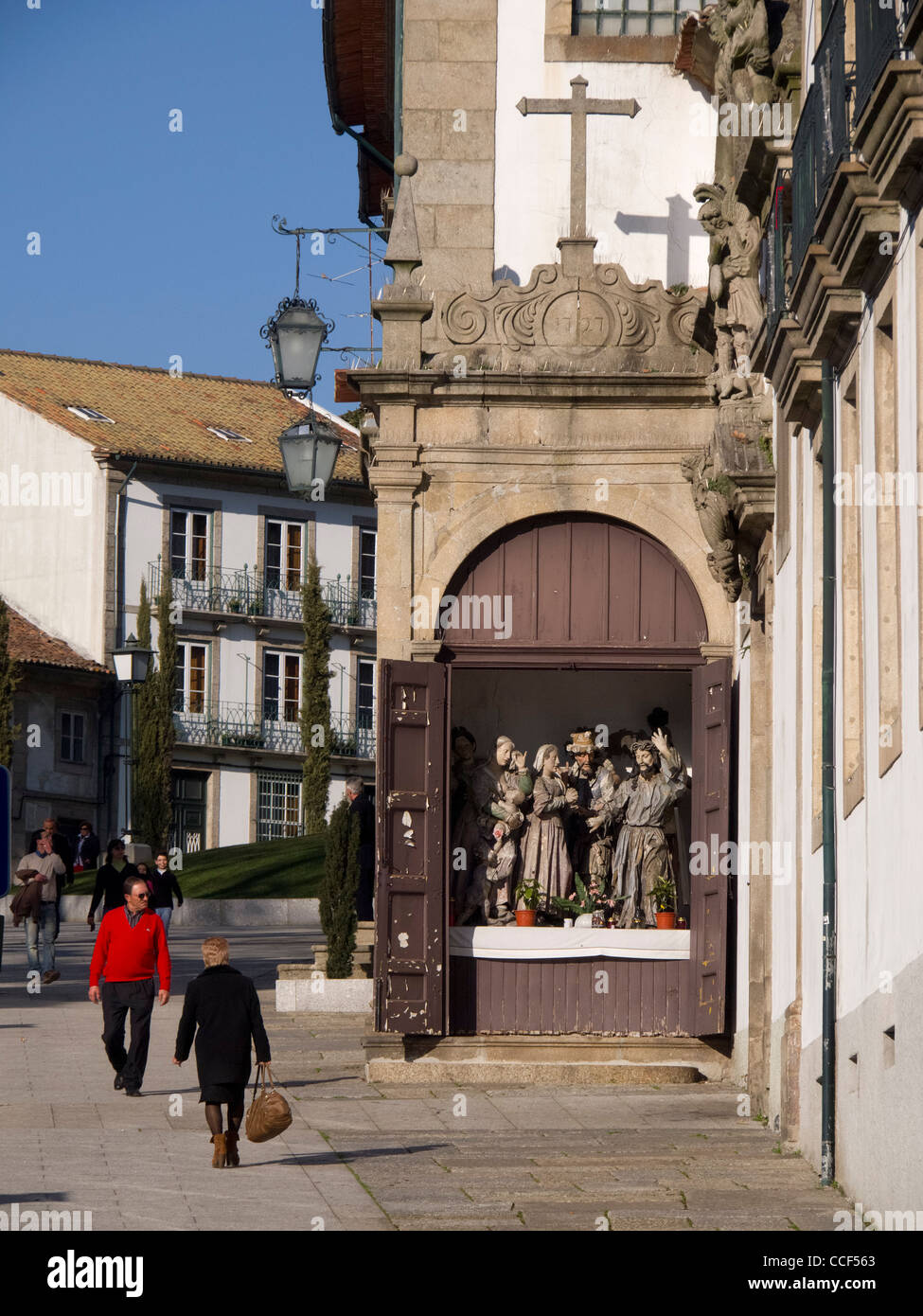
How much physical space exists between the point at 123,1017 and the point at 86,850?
41.5m

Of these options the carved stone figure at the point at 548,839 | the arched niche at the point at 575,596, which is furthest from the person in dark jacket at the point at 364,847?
the arched niche at the point at 575,596

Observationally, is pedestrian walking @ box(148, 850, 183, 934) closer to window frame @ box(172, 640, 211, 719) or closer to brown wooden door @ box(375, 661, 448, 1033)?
brown wooden door @ box(375, 661, 448, 1033)

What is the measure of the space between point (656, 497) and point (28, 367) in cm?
5536

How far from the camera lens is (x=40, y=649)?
64250 mm

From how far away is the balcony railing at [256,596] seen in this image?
66.6 metres

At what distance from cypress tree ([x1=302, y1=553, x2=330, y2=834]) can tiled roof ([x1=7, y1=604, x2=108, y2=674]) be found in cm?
597

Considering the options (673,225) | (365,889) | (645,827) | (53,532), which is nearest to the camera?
(645,827)

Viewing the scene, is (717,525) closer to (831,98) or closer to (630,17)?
(831,98)

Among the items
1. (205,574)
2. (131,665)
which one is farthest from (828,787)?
(205,574)

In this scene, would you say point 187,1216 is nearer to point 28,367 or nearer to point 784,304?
point 784,304

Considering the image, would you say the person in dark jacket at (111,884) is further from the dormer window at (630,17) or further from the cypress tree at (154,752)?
the cypress tree at (154,752)

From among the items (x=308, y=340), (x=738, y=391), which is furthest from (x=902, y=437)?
(x=308, y=340)

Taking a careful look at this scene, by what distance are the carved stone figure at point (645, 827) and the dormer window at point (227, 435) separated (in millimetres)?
51291
